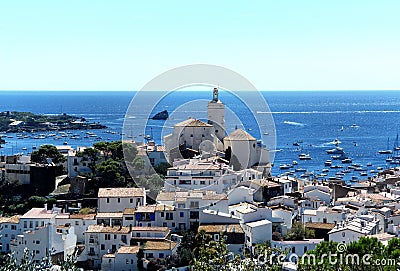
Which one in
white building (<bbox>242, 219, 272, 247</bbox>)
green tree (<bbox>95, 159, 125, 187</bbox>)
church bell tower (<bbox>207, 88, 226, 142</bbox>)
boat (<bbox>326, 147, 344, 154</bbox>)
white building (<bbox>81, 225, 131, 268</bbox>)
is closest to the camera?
white building (<bbox>242, 219, 272, 247</bbox>)

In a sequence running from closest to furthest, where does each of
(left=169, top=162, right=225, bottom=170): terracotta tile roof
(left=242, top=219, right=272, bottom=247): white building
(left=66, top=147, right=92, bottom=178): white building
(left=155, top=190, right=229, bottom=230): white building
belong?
(left=242, top=219, right=272, bottom=247): white building → (left=155, top=190, right=229, bottom=230): white building → (left=169, top=162, right=225, bottom=170): terracotta tile roof → (left=66, top=147, right=92, bottom=178): white building

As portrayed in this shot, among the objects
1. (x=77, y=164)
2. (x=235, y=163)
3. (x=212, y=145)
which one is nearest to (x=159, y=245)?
(x=235, y=163)

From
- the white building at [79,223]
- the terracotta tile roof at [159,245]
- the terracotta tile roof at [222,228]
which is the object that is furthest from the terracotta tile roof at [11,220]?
the terracotta tile roof at [222,228]

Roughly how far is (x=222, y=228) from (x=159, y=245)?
1522 millimetres

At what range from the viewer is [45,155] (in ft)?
70.7

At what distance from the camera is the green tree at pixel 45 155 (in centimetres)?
2125

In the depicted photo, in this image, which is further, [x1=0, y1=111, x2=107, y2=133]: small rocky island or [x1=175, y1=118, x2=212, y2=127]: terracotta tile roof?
[x1=0, y1=111, x2=107, y2=133]: small rocky island

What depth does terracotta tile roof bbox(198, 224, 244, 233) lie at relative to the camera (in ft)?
46.5

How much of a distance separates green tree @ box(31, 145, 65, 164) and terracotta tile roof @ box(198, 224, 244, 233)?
8.64 metres

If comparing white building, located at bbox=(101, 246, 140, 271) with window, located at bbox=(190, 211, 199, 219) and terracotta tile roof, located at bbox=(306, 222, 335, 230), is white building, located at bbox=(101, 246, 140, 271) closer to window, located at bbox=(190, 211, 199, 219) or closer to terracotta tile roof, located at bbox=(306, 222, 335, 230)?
window, located at bbox=(190, 211, 199, 219)

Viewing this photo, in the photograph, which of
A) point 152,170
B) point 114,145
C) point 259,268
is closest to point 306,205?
point 152,170

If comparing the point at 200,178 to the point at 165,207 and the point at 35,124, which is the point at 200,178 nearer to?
the point at 165,207

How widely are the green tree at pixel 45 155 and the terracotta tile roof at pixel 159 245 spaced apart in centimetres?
833

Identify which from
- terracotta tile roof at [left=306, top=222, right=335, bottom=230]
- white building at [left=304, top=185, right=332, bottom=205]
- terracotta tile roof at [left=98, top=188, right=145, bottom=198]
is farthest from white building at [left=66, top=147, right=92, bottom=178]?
terracotta tile roof at [left=306, top=222, right=335, bottom=230]
